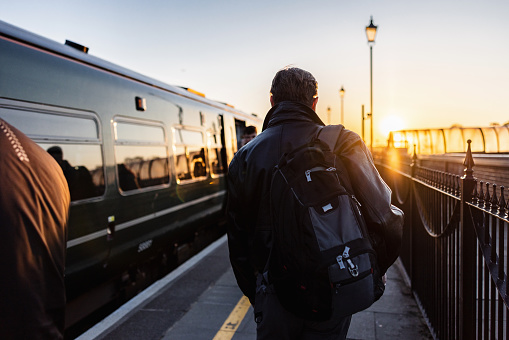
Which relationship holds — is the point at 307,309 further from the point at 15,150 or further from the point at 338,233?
the point at 15,150

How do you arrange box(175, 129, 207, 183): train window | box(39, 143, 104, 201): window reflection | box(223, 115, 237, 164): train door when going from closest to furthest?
1. box(39, 143, 104, 201): window reflection
2. box(175, 129, 207, 183): train window
3. box(223, 115, 237, 164): train door

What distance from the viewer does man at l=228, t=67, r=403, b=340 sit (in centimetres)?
195

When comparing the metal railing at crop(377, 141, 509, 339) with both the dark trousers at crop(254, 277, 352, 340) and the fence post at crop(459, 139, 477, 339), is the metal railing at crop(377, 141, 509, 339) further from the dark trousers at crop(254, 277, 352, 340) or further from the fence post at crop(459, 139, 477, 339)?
the dark trousers at crop(254, 277, 352, 340)

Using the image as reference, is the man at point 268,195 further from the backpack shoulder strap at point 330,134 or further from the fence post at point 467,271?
the fence post at point 467,271

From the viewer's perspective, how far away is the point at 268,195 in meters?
2.00

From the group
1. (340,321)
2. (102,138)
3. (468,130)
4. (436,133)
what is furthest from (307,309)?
(436,133)

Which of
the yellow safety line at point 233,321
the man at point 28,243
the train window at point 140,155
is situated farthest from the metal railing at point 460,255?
the train window at point 140,155

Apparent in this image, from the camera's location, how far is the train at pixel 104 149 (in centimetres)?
426

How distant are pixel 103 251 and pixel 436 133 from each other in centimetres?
1940

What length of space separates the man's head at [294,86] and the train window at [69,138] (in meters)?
2.81

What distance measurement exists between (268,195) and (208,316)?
2626mm

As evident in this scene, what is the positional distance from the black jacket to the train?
9.25 ft

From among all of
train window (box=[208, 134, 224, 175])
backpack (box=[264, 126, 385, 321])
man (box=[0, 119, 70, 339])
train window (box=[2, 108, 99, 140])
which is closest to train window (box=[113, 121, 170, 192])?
train window (box=[2, 108, 99, 140])

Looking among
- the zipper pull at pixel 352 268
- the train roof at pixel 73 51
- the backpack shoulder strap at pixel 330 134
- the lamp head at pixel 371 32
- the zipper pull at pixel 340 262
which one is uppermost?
the lamp head at pixel 371 32
